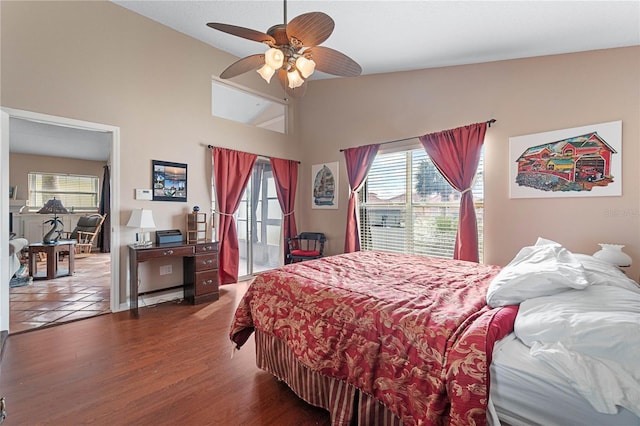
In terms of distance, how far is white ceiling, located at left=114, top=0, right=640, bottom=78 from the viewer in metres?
2.25

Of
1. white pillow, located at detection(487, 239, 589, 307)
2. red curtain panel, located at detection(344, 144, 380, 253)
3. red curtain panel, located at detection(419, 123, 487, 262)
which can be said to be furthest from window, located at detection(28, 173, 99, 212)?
white pillow, located at detection(487, 239, 589, 307)

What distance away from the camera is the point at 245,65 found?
220 centimetres

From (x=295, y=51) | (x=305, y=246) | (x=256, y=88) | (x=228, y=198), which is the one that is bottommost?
(x=305, y=246)

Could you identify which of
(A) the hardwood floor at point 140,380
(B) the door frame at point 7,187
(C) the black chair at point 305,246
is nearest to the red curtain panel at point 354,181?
(C) the black chair at point 305,246

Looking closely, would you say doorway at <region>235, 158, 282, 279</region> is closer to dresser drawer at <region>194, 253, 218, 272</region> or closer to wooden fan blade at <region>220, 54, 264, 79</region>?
dresser drawer at <region>194, 253, 218, 272</region>

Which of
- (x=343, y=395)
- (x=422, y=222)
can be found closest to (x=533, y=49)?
(x=422, y=222)

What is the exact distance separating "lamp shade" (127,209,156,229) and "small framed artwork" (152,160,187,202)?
0.33 meters

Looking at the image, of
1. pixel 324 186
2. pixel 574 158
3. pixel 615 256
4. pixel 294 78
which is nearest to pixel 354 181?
pixel 324 186

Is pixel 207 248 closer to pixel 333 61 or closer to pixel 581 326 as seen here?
pixel 333 61

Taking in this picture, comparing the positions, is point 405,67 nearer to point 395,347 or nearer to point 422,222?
point 422,222

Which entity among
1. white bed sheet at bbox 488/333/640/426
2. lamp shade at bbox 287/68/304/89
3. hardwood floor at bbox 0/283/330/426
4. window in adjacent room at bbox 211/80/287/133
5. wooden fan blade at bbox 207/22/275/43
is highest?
window in adjacent room at bbox 211/80/287/133

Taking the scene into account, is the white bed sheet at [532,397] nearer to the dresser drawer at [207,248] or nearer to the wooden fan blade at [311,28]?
the wooden fan blade at [311,28]

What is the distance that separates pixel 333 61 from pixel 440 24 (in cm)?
133

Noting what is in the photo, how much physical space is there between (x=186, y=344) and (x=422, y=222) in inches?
122
